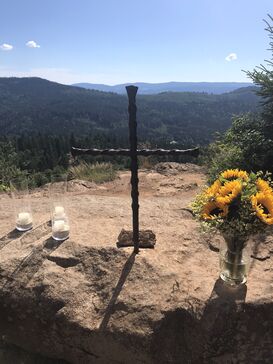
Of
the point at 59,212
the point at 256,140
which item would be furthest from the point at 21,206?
the point at 256,140

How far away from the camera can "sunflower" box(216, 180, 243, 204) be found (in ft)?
10.1

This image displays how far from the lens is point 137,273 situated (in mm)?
3574

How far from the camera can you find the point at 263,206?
10.3 feet

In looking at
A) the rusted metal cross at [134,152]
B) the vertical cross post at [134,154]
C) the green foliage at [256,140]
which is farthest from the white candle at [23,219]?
the green foliage at [256,140]

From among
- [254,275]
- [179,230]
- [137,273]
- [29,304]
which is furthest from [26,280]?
[254,275]

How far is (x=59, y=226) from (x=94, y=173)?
332 inches

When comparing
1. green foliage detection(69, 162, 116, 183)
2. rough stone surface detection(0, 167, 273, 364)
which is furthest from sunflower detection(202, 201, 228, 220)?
green foliage detection(69, 162, 116, 183)

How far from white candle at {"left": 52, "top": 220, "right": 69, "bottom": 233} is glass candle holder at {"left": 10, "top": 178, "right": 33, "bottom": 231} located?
0.56m

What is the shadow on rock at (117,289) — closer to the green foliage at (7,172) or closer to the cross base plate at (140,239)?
the cross base plate at (140,239)

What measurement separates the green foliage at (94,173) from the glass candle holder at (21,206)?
682cm

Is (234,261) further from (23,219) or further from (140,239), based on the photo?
(23,219)

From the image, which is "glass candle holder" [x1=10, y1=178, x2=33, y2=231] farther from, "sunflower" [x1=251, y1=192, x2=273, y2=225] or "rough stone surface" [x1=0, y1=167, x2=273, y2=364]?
"sunflower" [x1=251, y1=192, x2=273, y2=225]

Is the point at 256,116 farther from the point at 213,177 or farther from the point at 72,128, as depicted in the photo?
the point at 72,128

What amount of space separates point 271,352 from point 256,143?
5.36 meters
